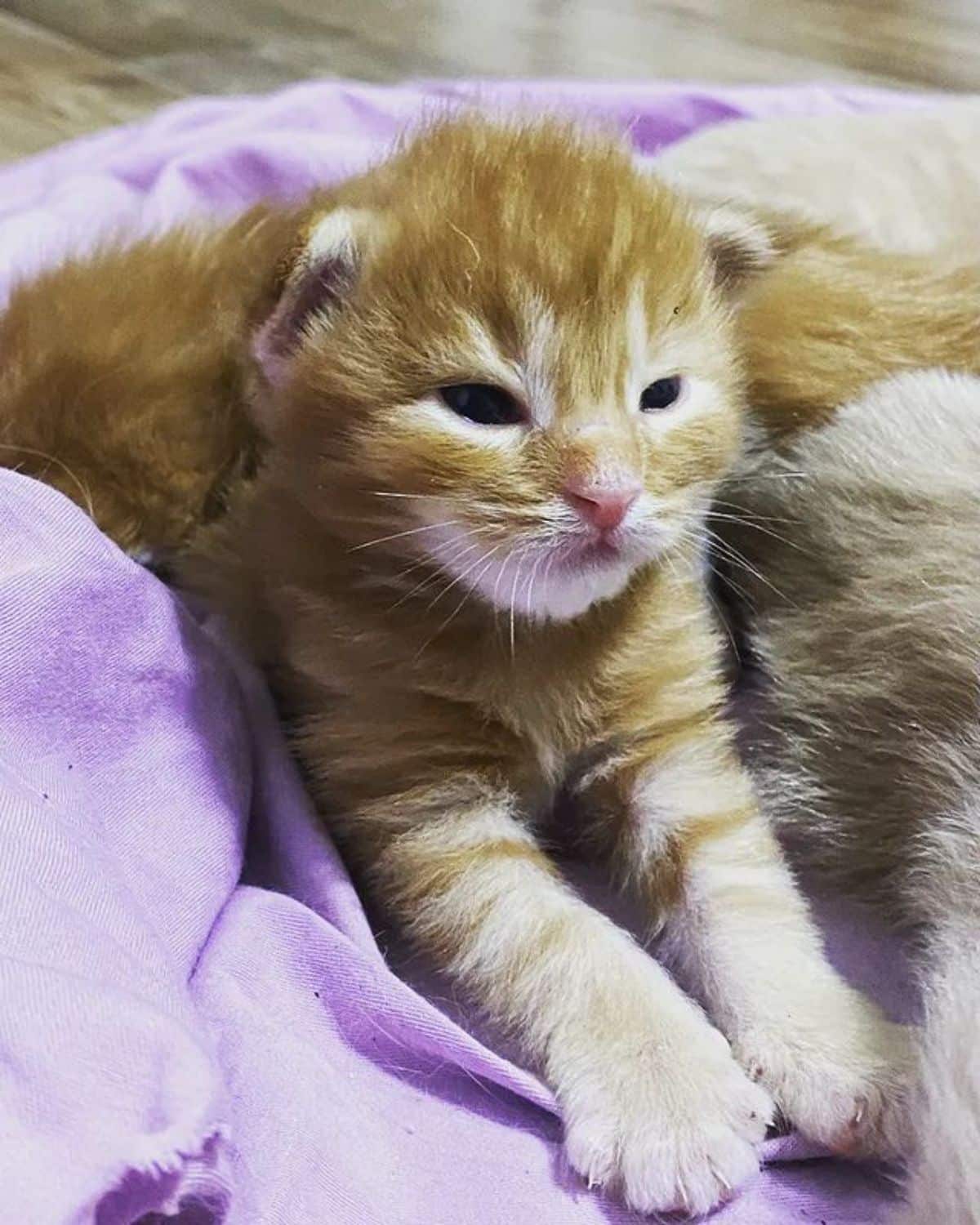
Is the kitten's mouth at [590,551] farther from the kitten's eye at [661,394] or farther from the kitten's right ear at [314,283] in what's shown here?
the kitten's right ear at [314,283]

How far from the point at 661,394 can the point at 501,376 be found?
0.13m

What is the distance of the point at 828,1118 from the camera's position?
77 centimetres

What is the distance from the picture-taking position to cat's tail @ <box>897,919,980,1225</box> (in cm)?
65

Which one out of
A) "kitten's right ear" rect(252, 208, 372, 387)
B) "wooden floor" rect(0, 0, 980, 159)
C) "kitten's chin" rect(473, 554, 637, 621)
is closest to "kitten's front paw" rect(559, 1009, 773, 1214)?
"kitten's chin" rect(473, 554, 637, 621)

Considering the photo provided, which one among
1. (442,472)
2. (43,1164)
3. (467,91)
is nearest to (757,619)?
(442,472)

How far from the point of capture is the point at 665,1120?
0.76 m

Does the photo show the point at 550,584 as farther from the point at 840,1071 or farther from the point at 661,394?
the point at 840,1071

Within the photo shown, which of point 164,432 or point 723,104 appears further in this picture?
point 723,104

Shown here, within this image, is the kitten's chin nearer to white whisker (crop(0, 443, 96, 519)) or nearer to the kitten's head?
the kitten's head

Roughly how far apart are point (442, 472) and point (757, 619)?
1.08 ft

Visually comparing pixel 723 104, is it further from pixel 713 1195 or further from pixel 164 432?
pixel 713 1195

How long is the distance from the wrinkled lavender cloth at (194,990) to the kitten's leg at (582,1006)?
3 centimetres

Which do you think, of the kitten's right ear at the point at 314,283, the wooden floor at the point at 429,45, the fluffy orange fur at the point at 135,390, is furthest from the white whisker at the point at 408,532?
the wooden floor at the point at 429,45

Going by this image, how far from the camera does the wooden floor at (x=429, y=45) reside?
2176mm
